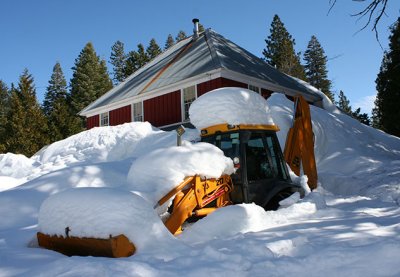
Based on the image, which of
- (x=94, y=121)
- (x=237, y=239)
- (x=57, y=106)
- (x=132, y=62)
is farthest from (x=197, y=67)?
(x=132, y=62)

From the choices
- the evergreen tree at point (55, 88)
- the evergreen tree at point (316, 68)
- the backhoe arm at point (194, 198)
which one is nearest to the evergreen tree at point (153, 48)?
the evergreen tree at point (55, 88)

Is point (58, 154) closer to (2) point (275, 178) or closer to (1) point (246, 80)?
(1) point (246, 80)

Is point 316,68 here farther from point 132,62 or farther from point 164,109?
point 164,109

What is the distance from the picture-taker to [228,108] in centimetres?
591

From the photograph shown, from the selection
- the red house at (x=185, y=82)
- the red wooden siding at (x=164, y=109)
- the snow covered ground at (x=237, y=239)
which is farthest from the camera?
the red wooden siding at (x=164, y=109)

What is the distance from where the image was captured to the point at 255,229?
15.3 ft

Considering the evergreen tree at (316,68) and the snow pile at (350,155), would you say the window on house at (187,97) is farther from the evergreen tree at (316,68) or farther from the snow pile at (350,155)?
the evergreen tree at (316,68)

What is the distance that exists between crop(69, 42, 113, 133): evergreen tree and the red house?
24652 mm

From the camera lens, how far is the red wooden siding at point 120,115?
22078 mm

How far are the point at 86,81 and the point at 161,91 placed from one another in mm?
32850

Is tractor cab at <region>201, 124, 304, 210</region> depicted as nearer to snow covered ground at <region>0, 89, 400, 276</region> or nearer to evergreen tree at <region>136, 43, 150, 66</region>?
snow covered ground at <region>0, 89, 400, 276</region>

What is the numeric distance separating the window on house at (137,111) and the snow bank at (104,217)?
17500 millimetres

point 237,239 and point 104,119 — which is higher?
point 104,119

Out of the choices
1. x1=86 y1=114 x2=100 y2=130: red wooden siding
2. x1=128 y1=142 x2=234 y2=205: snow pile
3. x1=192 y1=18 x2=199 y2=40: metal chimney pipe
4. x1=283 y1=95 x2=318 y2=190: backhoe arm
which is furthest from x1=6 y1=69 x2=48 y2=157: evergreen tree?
x1=128 y1=142 x2=234 y2=205: snow pile
